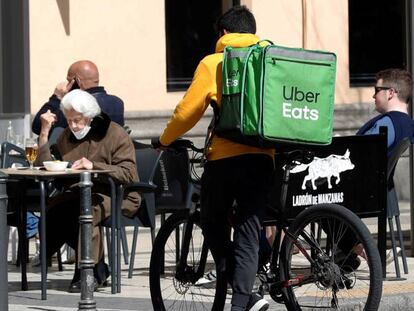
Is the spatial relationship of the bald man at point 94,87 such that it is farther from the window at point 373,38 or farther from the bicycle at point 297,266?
the window at point 373,38

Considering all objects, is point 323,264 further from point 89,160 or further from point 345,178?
point 89,160

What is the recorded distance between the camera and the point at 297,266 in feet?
27.3

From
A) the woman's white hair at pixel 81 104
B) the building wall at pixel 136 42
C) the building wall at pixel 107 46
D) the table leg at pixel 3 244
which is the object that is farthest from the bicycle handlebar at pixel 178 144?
the building wall at pixel 107 46

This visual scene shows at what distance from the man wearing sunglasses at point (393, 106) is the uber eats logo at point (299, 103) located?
2537 millimetres

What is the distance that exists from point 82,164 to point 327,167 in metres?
1.64

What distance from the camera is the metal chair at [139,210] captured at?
10.1m

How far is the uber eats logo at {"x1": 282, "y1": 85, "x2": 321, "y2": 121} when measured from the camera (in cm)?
782

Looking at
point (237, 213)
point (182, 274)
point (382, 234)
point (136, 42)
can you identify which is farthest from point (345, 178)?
point (136, 42)

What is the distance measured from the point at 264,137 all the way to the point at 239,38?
687 millimetres

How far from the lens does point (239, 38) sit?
8078 mm

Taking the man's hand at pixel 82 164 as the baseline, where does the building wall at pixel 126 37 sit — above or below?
above

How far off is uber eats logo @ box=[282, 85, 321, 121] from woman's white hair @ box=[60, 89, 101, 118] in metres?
2.57

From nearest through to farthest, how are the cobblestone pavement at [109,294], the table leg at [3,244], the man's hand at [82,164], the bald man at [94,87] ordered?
the table leg at [3,244], the cobblestone pavement at [109,294], the man's hand at [82,164], the bald man at [94,87]

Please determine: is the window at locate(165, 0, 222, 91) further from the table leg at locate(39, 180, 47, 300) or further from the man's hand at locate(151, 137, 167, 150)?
the man's hand at locate(151, 137, 167, 150)
